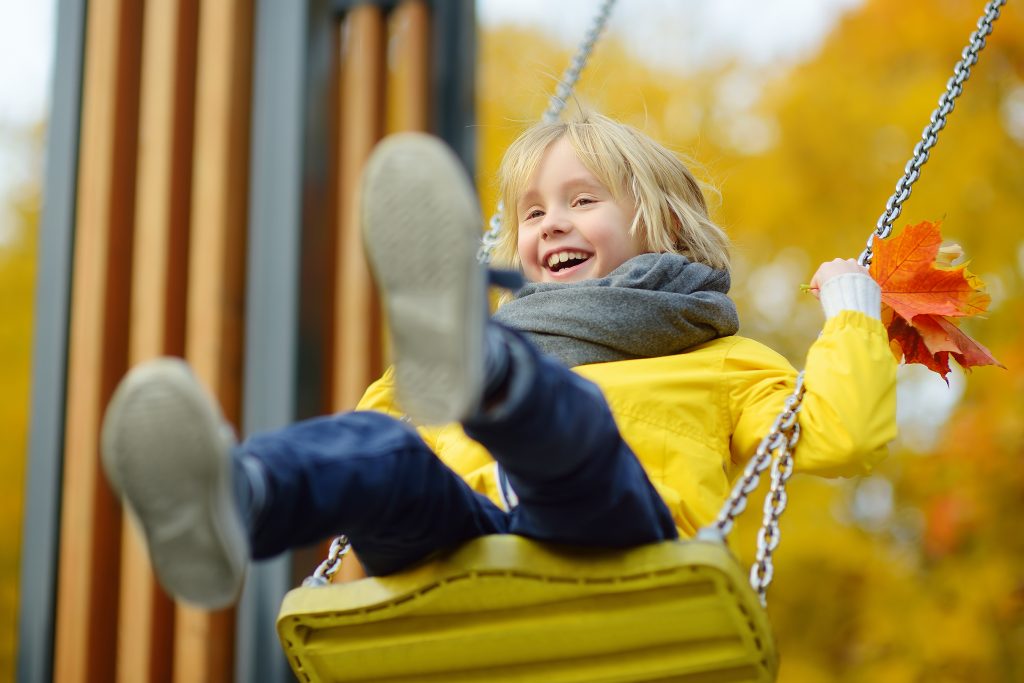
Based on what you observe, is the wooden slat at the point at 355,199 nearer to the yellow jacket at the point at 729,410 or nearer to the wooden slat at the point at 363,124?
the wooden slat at the point at 363,124

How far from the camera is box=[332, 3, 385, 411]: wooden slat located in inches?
123

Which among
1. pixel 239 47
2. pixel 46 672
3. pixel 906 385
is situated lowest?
pixel 46 672

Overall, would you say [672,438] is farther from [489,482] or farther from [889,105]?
[889,105]

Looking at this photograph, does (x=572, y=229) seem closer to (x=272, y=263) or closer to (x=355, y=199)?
(x=272, y=263)

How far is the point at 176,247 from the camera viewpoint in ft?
9.71

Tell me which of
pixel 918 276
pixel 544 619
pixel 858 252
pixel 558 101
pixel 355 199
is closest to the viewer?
pixel 544 619

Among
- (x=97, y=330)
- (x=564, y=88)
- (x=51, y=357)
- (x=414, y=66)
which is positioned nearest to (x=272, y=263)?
(x=97, y=330)

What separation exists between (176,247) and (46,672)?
943mm

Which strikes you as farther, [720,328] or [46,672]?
[46,672]

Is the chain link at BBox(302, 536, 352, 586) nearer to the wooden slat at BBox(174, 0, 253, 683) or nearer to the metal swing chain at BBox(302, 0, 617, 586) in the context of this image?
the metal swing chain at BBox(302, 0, 617, 586)

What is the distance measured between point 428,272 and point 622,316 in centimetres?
53

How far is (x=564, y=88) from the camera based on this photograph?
224 cm

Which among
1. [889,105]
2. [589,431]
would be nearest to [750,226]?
[889,105]

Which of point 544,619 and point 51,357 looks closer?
point 544,619
